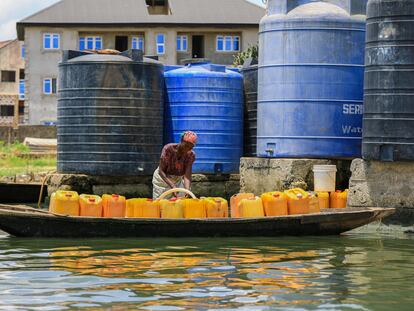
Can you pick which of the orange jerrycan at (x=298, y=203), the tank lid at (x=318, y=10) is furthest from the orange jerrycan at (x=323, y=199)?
the tank lid at (x=318, y=10)

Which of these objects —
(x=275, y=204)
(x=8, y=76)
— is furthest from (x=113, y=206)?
(x=8, y=76)

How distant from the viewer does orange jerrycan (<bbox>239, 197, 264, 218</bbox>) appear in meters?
13.7

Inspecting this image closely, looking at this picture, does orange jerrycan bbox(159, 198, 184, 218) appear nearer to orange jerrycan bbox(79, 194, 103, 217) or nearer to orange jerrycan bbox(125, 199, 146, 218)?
orange jerrycan bbox(125, 199, 146, 218)

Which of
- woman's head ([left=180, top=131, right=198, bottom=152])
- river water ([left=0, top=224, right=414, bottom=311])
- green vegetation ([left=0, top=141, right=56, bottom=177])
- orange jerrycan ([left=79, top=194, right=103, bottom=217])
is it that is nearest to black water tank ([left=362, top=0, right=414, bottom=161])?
river water ([left=0, top=224, right=414, bottom=311])

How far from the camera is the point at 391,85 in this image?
14312mm

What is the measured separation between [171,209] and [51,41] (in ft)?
132

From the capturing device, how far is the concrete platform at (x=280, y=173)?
16.5 m

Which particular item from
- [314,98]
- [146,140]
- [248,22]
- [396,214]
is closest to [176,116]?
[146,140]

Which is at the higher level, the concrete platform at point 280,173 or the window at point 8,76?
the window at point 8,76

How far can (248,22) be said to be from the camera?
51938 mm

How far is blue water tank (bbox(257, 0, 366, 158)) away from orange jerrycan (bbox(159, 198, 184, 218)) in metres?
3.70

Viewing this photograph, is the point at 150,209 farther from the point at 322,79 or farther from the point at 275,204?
the point at 322,79

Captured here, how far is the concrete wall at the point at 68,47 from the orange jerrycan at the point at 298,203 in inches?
1517

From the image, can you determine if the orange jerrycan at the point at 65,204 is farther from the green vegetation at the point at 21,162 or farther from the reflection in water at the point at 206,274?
the green vegetation at the point at 21,162
